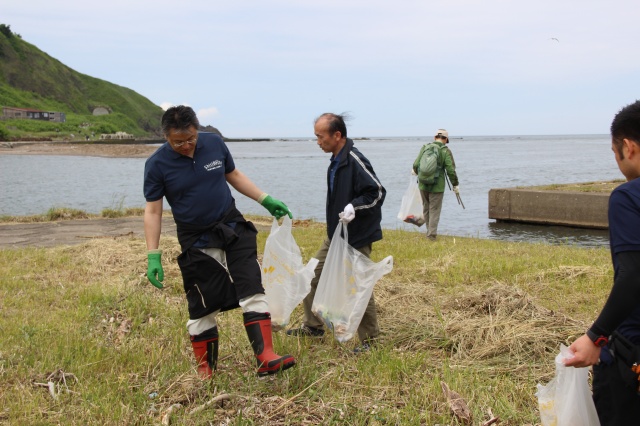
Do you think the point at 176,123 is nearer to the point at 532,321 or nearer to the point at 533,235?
the point at 532,321

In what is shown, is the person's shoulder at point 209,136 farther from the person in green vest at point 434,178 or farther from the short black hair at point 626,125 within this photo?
the person in green vest at point 434,178

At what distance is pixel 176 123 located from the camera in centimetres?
398

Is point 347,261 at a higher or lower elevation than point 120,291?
higher

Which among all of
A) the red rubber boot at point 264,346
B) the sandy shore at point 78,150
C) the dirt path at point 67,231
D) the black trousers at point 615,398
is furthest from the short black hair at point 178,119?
the sandy shore at point 78,150

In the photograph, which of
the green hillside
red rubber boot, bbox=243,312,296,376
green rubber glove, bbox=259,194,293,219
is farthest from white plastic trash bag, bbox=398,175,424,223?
the green hillside

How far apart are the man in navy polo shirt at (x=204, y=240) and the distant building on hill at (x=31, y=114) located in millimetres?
121788

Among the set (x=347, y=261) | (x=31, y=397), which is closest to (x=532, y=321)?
(x=347, y=261)

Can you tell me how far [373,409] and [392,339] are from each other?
144 centimetres

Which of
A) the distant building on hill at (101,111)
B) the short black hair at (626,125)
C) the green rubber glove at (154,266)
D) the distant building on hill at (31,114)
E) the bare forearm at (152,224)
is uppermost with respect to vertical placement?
the distant building on hill at (101,111)

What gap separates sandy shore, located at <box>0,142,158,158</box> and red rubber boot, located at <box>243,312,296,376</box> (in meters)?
79.8

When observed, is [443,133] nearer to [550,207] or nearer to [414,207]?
[414,207]

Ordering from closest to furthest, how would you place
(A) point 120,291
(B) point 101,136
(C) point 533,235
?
1. (A) point 120,291
2. (C) point 533,235
3. (B) point 101,136

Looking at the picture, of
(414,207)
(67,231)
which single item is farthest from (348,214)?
(67,231)

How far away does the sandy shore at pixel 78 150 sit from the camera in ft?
272
